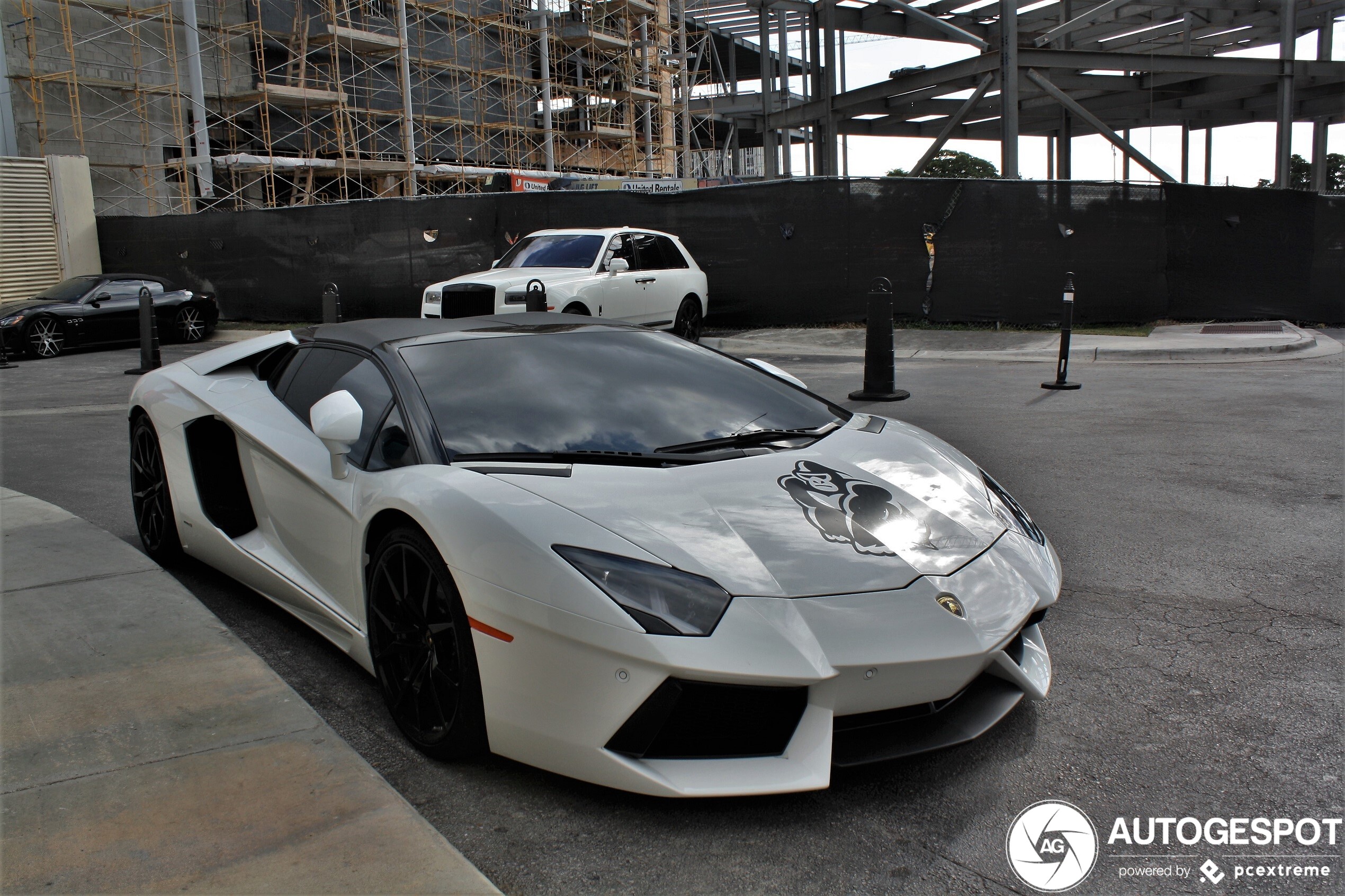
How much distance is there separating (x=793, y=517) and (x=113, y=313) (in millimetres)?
17515

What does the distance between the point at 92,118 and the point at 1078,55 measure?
2383cm

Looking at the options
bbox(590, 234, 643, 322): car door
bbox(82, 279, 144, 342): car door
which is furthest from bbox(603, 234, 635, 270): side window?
bbox(82, 279, 144, 342): car door

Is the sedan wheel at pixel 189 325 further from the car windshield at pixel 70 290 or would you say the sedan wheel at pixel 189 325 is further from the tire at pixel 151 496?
the tire at pixel 151 496

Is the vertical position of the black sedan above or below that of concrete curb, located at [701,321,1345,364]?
above

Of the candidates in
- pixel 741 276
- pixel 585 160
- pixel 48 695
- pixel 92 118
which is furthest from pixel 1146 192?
pixel 585 160

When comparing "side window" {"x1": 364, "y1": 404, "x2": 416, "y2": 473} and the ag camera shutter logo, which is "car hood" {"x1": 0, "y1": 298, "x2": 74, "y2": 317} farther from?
the ag camera shutter logo

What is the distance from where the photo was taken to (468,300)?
512 inches

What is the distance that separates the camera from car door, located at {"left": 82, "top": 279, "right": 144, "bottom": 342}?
1723cm

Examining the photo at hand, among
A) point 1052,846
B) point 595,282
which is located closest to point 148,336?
point 595,282

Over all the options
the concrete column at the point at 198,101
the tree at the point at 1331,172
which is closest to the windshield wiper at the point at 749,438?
the concrete column at the point at 198,101

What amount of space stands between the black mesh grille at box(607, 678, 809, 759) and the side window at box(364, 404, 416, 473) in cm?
124

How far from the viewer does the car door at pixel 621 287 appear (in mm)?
13547

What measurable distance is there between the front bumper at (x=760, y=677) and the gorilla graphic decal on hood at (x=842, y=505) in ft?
0.70

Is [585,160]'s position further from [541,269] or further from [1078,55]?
[541,269]
